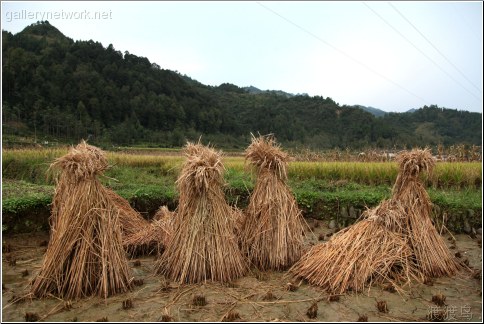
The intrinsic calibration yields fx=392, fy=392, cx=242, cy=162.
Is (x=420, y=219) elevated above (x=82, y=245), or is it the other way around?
(x=420, y=219)

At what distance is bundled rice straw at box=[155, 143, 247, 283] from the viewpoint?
5414 mm

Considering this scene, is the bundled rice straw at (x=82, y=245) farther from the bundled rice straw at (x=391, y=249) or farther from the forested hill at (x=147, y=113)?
the forested hill at (x=147, y=113)

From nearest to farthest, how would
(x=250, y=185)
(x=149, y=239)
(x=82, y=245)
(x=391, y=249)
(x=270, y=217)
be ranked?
(x=82, y=245) → (x=391, y=249) → (x=270, y=217) → (x=149, y=239) → (x=250, y=185)

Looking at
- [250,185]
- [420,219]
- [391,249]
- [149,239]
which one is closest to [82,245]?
[149,239]

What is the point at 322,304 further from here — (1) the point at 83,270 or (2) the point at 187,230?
(1) the point at 83,270

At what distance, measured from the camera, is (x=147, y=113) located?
5234 cm

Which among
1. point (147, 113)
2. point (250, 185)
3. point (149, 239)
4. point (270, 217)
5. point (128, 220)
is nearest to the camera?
point (270, 217)

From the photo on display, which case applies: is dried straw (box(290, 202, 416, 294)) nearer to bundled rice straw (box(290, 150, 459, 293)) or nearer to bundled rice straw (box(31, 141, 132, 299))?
bundled rice straw (box(290, 150, 459, 293))

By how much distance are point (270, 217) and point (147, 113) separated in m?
48.6

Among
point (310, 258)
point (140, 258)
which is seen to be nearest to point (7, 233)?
point (140, 258)

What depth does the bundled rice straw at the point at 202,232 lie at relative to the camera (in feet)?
17.8

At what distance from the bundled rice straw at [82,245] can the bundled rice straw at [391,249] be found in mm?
2618

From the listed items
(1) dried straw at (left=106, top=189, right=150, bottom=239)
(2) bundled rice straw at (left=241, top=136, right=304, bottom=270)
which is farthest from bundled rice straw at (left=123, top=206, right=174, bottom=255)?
(2) bundled rice straw at (left=241, top=136, right=304, bottom=270)

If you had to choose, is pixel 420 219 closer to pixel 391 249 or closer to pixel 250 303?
pixel 391 249
